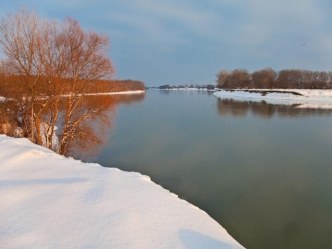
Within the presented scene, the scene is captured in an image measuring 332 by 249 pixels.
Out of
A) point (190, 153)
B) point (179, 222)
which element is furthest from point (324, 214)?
point (190, 153)

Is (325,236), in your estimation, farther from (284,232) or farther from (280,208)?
(280,208)

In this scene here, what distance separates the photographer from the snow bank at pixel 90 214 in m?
4.03

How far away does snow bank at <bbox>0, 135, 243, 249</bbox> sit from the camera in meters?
4.03

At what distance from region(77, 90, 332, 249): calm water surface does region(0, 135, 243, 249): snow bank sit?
1.85m

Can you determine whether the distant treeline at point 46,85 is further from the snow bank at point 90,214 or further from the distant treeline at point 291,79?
the distant treeline at point 291,79

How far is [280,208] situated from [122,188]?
4.19 metres

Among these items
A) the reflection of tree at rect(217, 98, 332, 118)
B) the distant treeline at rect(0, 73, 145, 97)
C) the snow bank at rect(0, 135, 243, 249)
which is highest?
the distant treeline at rect(0, 73, 145, 97)

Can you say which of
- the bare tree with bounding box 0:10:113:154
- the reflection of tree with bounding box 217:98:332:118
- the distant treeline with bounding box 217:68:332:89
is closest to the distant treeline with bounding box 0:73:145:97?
the bare tree with bounding box 0:10:113:154

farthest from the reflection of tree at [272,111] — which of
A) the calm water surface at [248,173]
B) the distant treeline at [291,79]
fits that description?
the distant treeline at [291,79]

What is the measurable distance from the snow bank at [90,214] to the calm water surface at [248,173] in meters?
1.85

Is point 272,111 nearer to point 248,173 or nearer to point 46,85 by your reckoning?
point 248,173

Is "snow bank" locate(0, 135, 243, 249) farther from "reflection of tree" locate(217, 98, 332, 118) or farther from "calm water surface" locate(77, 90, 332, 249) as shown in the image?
"reflection of tree" locate(217, 98, 332, 118)

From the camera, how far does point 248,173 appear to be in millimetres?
10680

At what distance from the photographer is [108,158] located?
1332cm
